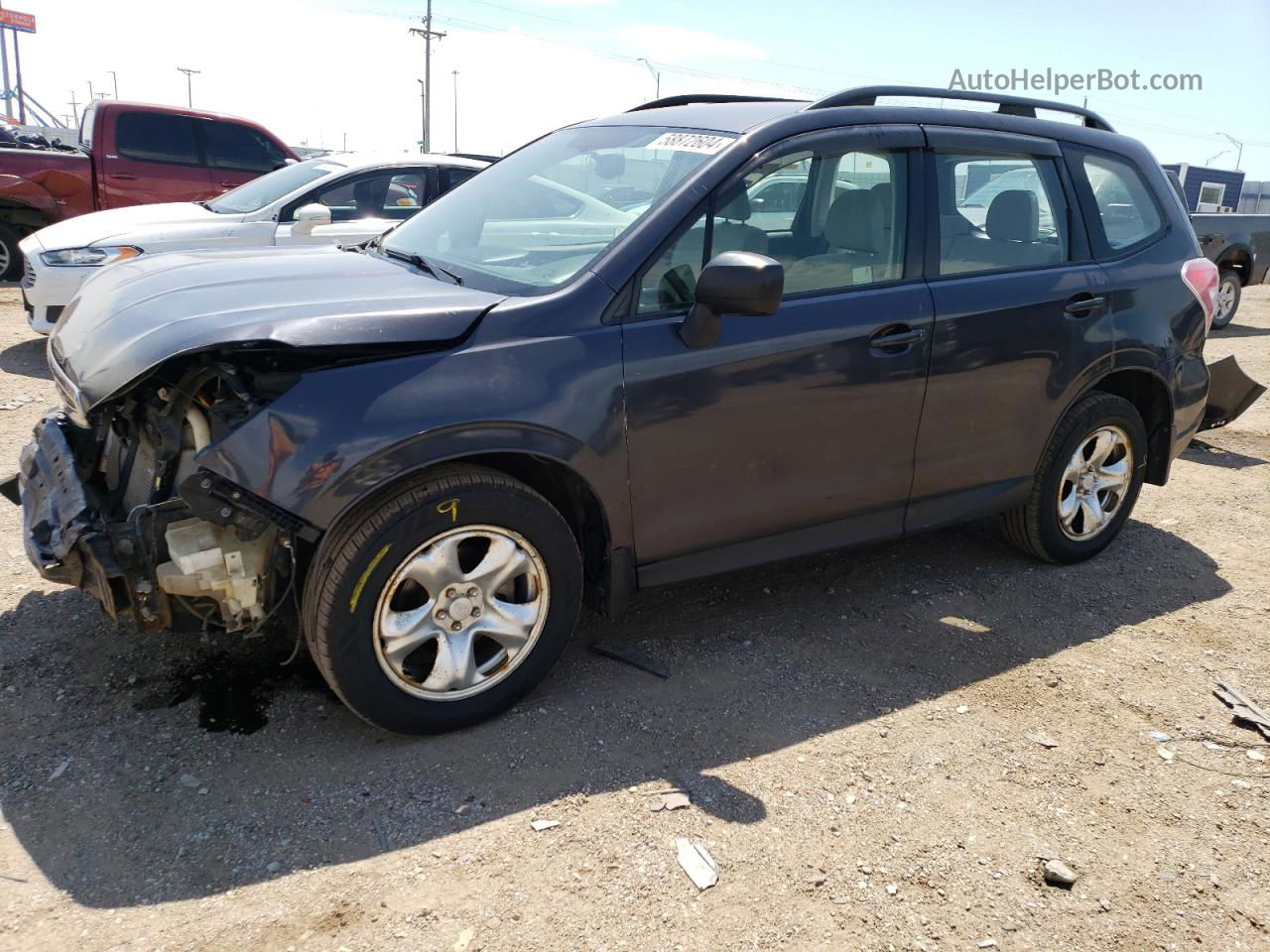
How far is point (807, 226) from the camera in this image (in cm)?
363

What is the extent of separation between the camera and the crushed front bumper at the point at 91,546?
9.16ft

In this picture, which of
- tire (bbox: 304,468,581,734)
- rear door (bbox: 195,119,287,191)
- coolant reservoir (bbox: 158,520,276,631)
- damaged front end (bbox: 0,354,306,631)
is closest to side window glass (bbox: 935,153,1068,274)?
tire (bbox: 304,468,581,734)

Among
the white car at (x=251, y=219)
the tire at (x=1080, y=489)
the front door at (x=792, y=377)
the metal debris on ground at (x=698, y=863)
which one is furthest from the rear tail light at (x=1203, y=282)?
the white car at (x=251, y=219)

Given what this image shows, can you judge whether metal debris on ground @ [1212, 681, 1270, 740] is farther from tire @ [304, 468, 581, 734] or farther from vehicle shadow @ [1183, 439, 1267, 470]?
vehicle shadow @ [1183, 439, 1267, 470]

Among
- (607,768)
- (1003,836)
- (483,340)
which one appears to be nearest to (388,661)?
(607,768)

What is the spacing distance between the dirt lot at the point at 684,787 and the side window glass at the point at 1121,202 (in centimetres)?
169

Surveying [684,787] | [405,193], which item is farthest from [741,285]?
[405,193]

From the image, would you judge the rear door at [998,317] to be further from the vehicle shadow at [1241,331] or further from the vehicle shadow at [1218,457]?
the vehicle shadow at [1241,331]

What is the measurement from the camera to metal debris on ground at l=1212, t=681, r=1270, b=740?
11.5 feet

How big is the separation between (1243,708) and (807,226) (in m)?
2.33

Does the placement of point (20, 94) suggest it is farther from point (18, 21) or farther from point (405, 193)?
point (405, 193)

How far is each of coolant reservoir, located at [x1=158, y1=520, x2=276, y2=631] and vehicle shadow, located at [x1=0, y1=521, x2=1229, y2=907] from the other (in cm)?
50

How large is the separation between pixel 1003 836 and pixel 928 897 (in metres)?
0.39

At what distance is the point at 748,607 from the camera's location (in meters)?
4.20
